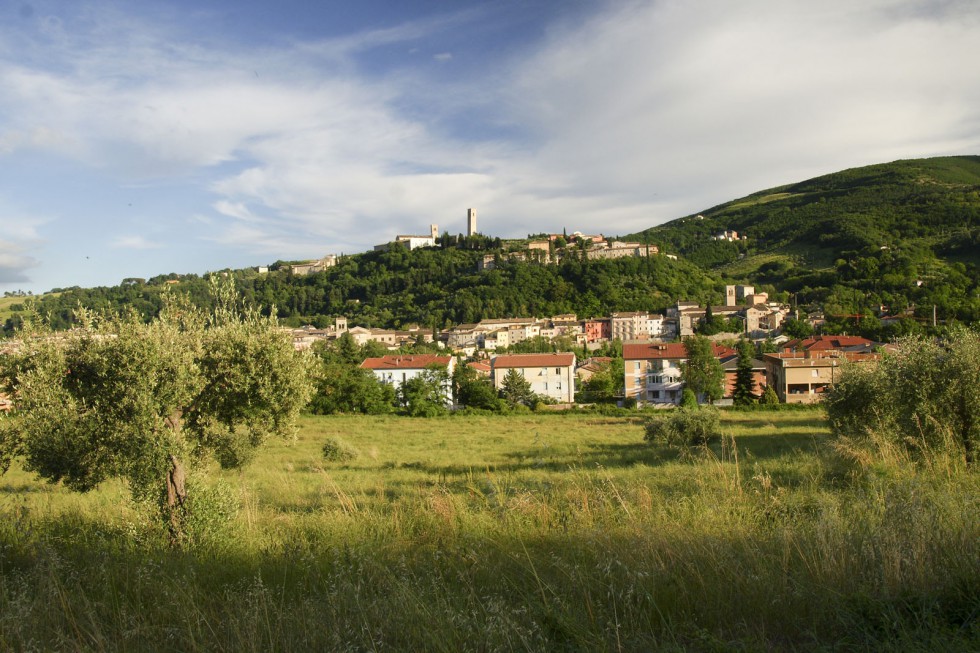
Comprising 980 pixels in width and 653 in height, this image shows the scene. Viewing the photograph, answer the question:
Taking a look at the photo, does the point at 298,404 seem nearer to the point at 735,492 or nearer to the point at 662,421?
the point at 735,492

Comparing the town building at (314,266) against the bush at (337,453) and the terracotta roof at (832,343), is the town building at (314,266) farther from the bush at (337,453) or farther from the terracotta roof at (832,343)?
the bush at (337,453)

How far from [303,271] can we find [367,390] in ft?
480

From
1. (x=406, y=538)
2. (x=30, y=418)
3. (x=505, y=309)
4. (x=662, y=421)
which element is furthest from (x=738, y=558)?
(x=505, y=309)

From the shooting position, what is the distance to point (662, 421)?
78.1 ft

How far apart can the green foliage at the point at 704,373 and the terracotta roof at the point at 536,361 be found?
1376cm

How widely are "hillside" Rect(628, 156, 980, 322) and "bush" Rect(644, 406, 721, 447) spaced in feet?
187

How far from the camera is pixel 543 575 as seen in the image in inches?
126

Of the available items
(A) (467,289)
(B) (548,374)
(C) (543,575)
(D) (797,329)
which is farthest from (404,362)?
(A) (467,289)

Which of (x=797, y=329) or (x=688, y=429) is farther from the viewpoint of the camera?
(x=797, y=329)

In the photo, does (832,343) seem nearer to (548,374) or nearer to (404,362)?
(548,374)

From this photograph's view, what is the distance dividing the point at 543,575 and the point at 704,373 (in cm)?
4774

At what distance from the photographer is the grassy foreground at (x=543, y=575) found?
242 cm

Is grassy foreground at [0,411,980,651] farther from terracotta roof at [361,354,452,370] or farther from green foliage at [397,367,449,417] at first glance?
terracotta roof at [361,354,452,370]

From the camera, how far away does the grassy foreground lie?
2418 mm
